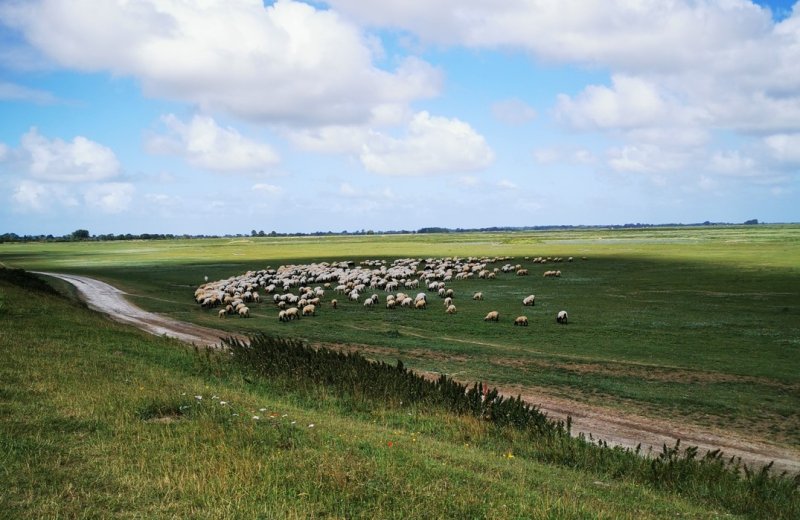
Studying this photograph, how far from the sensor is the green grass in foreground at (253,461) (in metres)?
7.77

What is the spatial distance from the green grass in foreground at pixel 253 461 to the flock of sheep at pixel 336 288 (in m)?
23.4

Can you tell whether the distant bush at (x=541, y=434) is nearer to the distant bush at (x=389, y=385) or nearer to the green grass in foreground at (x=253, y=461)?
the distant bush at (x=389, y=385)

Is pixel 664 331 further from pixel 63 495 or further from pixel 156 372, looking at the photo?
pixel 63 495

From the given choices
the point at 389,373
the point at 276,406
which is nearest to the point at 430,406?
the point at 389,373

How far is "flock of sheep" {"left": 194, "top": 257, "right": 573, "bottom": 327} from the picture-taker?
143 ft

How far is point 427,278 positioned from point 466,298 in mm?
14987

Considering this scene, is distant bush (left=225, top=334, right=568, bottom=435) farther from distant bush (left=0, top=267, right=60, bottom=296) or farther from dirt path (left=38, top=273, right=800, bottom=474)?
distant bush (left=0, top=267, right=60, bottom=296)

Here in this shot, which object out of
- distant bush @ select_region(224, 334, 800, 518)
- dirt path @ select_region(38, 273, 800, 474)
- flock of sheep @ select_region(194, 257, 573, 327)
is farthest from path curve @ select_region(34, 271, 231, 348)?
dirt path @ select_region(38, 273, 800, 474)

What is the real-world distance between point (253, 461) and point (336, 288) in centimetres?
4487

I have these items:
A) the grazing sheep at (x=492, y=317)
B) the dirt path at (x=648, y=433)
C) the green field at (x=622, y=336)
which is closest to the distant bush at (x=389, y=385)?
the dirt path at (x=648, y=433)

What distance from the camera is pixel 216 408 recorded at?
12.1 metres

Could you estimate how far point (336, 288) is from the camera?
5384 centimetres

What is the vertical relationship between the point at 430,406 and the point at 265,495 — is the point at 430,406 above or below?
below

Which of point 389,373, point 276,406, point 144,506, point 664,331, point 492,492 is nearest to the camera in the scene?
point 144,506
